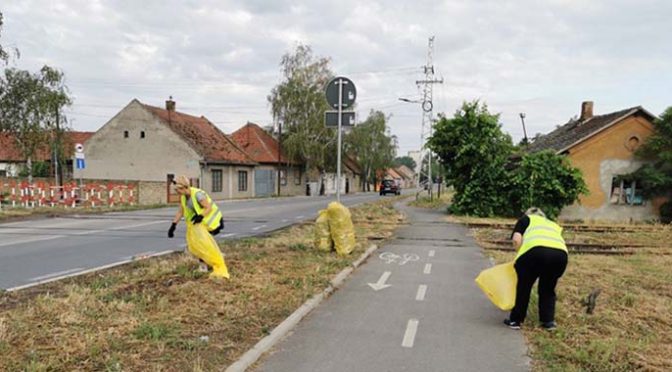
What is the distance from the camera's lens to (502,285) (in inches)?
232

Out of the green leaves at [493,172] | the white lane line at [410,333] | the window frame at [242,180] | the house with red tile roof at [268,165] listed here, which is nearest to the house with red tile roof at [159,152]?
the window frame at [242,180]

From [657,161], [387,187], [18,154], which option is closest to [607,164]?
[657,161]

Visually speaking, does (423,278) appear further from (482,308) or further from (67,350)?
(67,350)

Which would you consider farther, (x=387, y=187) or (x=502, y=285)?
(x=387, y=187)

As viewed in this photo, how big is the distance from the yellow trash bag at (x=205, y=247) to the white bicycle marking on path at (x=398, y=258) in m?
4.20

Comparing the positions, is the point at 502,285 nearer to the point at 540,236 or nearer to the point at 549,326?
the point at 549,326

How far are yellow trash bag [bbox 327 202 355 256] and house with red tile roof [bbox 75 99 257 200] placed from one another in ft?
84.3

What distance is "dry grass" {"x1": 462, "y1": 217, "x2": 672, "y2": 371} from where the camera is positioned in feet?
15.3

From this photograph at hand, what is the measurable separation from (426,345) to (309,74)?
46434 mm

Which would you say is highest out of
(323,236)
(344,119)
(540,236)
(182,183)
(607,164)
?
(344,119)

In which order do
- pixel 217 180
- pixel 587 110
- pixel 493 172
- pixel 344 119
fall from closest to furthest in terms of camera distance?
pixel 344 119
pixel 493 172
pixel 587 110
pixel 217 180

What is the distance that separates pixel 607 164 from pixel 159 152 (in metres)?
29.4

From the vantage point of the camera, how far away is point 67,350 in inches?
167

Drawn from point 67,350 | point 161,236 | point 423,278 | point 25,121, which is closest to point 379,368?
point 67,350
